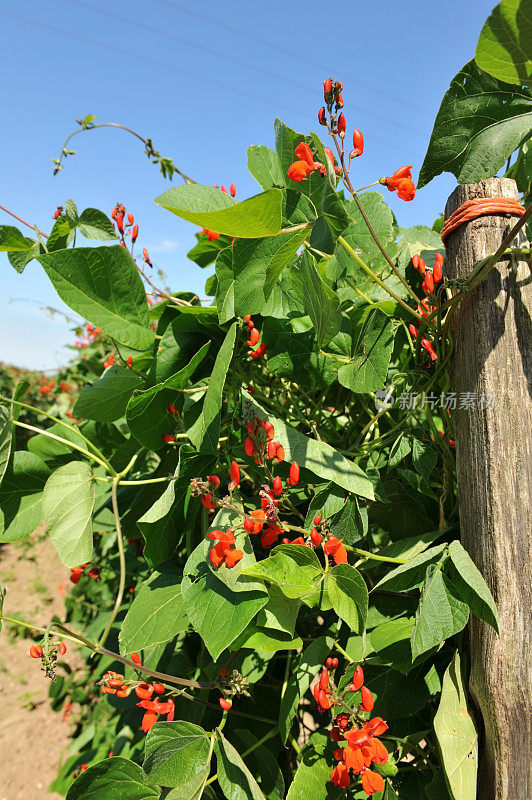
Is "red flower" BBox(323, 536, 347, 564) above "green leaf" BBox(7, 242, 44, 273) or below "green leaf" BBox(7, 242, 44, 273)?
below

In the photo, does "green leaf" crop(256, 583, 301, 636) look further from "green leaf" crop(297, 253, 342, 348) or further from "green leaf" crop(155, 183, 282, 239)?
"green leaf" crop(155, 183, 282, 239)

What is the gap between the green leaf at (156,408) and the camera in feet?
3.14

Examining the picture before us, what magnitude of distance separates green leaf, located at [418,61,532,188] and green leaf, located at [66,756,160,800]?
1183 mm

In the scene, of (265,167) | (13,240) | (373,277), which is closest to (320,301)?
(373,277)

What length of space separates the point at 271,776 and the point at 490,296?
1.07m

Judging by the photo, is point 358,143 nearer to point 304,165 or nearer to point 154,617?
point 304,165

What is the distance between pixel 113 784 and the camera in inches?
36.7

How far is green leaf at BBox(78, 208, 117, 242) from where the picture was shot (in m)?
1.24

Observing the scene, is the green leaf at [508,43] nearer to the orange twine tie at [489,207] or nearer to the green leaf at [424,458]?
the orange twine tie at [489,207]

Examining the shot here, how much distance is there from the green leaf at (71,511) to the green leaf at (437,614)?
66 centimetres

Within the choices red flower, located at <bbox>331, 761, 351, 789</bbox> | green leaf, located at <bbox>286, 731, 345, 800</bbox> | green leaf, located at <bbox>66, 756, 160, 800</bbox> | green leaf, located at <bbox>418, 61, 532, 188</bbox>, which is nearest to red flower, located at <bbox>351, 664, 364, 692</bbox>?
red flower, located at <bbox>331, 761, 351, 789</bbox>

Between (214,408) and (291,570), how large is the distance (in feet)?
0.99

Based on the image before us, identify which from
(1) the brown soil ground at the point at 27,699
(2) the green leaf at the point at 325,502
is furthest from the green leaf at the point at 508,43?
(1) the brown soil ground at the point at 27,699

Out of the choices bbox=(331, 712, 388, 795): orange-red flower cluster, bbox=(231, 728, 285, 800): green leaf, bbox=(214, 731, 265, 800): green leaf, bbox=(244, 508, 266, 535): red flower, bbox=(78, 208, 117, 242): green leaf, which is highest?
bbox=(78, 208, 117, 242): green leaf
